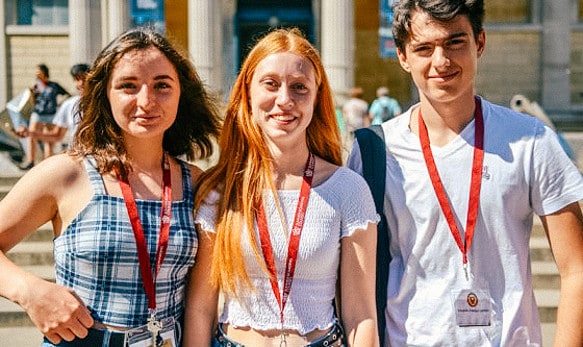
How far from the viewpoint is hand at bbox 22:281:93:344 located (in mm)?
2350

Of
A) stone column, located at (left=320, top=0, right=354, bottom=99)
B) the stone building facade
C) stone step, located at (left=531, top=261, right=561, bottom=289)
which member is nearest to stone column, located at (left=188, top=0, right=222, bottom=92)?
the stone building facade

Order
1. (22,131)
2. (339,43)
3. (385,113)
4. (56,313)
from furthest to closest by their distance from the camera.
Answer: (339,43)
(385,113)
(22,131)
(56,313)

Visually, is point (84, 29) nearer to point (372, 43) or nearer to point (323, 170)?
point (372, 43)

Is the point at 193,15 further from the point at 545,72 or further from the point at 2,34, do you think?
the point at 545,72

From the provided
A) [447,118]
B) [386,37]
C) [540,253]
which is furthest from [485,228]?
[386,37]

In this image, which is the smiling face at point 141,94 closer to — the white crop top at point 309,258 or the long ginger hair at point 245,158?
the long ginger hair at point 245,158

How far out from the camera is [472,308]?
→ 2.47 m

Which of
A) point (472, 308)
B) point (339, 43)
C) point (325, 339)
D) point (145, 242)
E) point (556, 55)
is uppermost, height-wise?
point (339, 43)

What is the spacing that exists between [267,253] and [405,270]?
1.64 feet

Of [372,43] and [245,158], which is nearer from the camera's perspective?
[245,158]

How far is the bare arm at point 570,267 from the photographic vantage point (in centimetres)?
242

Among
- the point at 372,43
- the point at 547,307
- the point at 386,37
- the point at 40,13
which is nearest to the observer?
the point at 547,307

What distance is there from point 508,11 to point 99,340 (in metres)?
20.8

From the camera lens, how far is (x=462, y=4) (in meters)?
2.48
